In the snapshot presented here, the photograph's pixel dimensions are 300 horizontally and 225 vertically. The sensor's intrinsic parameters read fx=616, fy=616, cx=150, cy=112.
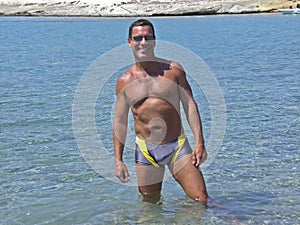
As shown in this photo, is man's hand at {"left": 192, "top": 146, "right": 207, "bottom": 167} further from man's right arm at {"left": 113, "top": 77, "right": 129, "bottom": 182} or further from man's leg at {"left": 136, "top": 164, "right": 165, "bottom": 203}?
man's right arm at {"left": 113, "top": 77, "right": 129, "bottom": 182}

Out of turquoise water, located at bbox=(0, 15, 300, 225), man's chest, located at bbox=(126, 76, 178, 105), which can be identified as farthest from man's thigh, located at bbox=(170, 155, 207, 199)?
man's chest, located at bbox=(126, 76, 178, 105)

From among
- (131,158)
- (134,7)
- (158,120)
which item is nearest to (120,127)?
(158,120)

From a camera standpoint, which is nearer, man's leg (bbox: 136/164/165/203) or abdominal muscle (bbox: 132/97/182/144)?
abdominal muscle (bbox: 132/97/182/144)

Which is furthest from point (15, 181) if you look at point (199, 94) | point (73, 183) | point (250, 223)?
point (199, 94)

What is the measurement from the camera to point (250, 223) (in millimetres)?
7648

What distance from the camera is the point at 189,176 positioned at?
23.2 ft

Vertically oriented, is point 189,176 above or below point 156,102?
below

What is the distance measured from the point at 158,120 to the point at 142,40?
974mm

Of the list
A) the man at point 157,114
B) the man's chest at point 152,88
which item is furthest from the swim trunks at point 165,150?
the man's chest at point 152,88

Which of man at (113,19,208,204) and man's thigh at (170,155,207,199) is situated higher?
man at (113,19,208,204)

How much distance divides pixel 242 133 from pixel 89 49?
2381 cm

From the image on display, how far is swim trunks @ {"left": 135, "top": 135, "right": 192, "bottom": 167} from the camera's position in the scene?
23.5ft

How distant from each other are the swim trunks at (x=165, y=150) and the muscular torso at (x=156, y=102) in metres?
0.06

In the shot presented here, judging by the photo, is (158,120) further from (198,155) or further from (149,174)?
(149,174)
